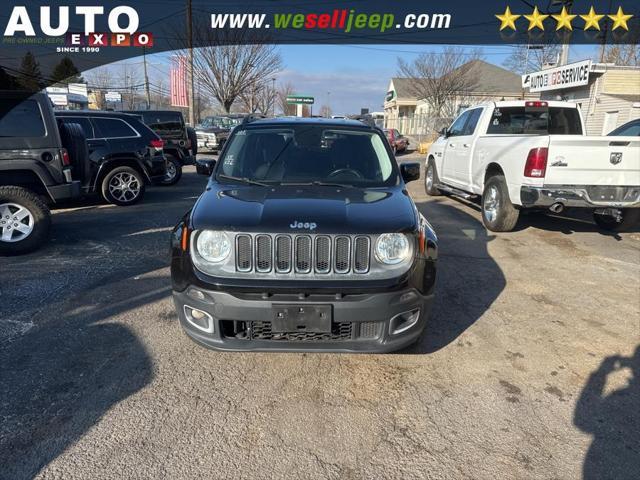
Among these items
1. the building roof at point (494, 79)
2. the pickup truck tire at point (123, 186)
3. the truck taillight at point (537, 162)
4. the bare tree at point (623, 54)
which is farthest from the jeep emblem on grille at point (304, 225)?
the building roof at point (494, 79)

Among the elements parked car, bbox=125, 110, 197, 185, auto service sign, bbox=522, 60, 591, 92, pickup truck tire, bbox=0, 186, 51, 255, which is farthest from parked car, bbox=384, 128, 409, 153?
pickup truck tire, bbox=0, 186, 51, 255

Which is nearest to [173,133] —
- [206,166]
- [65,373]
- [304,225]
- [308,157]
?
[206,166]

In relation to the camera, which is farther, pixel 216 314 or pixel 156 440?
pixel 216 314

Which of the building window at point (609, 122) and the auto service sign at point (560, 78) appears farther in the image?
the auto service sign at point (560, 78)

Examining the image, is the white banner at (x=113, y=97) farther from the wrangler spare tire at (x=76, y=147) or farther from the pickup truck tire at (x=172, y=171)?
the wrangler spare tire at (x=76, y=147)

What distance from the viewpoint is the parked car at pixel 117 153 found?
8805mm

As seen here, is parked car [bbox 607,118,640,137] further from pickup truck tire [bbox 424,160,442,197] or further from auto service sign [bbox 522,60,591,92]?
auto service sign [bbox 522,60,591,92]

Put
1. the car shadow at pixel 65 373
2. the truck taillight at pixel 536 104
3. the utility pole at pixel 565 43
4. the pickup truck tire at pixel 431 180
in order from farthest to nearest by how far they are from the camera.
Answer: the utility pole at pixel 565 43 → the pickup truck tire at pixel 431 180 → the truck taillight at pixel 536 104 → the car shadow at pixel 65 373

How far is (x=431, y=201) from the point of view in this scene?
34.6 feet

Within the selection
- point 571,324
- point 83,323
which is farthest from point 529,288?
point 83,323

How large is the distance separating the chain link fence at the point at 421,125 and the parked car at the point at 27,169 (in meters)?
21.9

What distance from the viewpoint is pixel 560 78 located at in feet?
64.6

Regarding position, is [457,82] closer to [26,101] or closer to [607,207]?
[607,207]

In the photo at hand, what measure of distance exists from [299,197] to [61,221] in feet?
19.9
